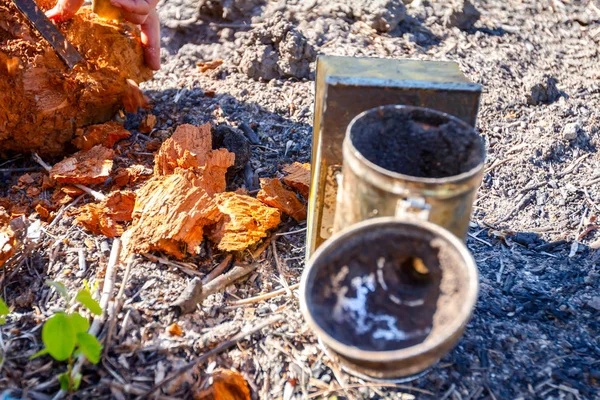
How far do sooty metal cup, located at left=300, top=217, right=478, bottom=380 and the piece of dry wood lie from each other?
87.0 inches

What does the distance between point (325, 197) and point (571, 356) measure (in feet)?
3.86

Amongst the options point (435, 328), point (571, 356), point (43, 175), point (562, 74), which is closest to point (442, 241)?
point (435, 328)

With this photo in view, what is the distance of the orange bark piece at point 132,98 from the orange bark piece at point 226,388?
216 cm

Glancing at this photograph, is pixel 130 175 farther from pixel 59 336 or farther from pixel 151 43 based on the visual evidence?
pixel 59 336

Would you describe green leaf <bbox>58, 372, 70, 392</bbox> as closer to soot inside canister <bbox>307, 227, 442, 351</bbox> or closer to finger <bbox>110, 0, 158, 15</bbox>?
soot inside canister <bbox>307, 227, 442, 351</bbox>

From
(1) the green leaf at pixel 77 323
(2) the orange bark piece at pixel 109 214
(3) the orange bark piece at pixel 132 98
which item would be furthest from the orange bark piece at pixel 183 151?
(1) the green leaf at pixel 77 323

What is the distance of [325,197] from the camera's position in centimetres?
248

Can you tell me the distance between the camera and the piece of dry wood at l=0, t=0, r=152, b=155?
128 inches

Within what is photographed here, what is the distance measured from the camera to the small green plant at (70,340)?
1.97 meters

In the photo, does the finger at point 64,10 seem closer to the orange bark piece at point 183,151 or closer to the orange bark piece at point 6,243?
the orange bark piece at point 183,151

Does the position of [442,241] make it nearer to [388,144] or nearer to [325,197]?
[388,144]

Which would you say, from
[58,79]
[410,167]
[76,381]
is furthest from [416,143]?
[58,79]

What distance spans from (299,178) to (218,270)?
0.76 meters

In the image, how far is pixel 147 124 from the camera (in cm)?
369
